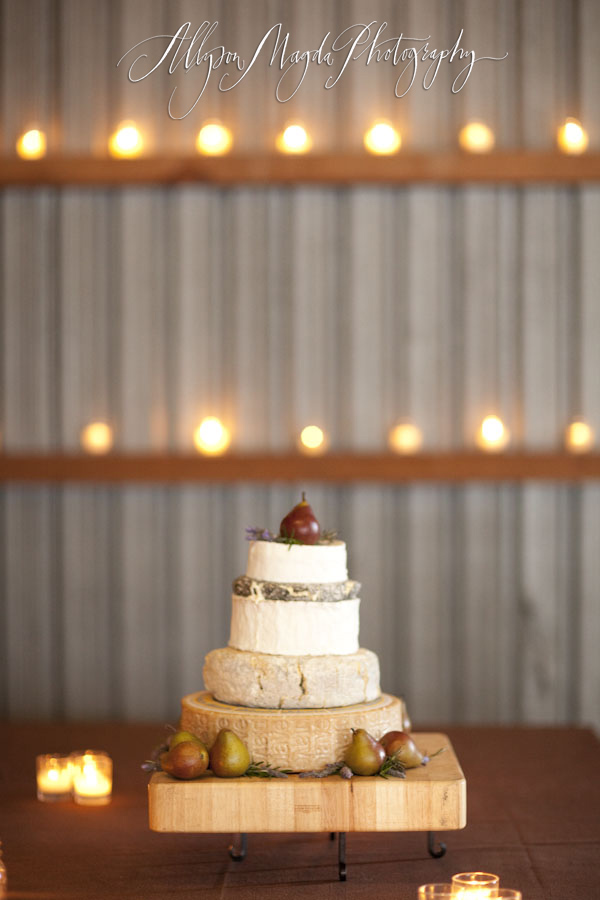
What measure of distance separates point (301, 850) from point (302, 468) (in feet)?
6.69

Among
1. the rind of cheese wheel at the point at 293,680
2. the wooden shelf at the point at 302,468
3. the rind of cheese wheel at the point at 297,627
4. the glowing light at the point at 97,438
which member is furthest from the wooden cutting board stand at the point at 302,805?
the glowing light at the point at 97,438

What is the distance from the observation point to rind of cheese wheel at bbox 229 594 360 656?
2693 millimetres

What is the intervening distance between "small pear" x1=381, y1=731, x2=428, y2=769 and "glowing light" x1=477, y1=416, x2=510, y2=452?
7.41 feet

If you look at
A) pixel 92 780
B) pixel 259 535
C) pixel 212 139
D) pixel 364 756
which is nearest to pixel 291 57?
pixel 212 139

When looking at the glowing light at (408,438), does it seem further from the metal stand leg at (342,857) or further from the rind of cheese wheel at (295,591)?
the metal stand leg at (342,857)

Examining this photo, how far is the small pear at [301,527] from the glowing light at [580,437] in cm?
227

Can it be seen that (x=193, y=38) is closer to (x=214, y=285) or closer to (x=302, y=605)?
(x=214, y=285)

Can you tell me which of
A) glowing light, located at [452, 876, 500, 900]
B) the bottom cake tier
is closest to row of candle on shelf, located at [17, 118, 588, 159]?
the bottom cake tier

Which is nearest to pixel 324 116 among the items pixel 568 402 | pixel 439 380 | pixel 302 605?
pixel 439 380

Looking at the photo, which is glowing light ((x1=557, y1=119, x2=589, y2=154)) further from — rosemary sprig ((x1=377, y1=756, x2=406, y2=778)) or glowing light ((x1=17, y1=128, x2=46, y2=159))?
rosemary sprig ((x1=377, y1=756, x2=406, y2=778))

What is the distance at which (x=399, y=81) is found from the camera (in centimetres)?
481

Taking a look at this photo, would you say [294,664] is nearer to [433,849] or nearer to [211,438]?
[433,849]

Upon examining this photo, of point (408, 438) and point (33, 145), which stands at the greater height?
point (33, 145)

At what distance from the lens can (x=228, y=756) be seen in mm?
2504
